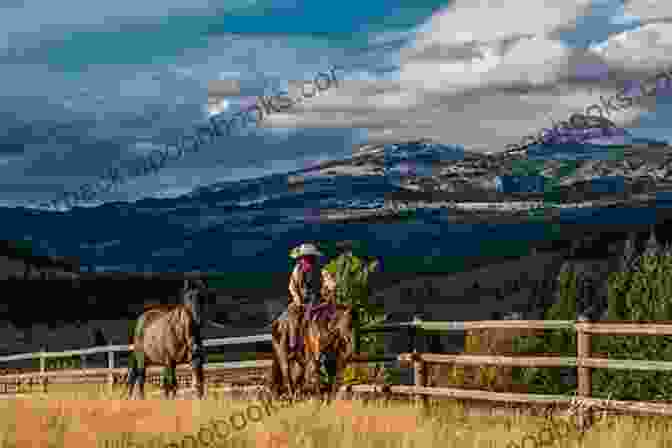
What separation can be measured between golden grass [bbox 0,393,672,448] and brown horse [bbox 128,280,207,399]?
11.4ft

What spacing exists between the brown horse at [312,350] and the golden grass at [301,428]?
0.89m

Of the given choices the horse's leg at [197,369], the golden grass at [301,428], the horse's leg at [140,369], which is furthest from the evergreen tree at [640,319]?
the horse's leg at [140,369]

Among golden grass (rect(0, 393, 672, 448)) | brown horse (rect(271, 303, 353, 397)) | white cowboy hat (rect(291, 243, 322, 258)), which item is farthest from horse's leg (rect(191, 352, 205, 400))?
white cowboy hat (rect(291, 243, 322, 258))

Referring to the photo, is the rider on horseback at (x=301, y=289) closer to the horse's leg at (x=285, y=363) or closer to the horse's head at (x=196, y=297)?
the horse's leg at (x=285, y=363)

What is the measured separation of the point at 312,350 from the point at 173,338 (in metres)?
4.76

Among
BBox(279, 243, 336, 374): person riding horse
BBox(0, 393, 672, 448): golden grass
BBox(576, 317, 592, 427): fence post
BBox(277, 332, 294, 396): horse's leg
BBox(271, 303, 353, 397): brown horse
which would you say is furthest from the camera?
BBox(277, 332, 294, 396): horse's leg

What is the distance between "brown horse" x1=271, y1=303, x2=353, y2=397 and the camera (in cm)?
1623

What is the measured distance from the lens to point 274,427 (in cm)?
1325

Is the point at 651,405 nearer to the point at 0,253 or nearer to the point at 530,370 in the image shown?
the point at 530,370

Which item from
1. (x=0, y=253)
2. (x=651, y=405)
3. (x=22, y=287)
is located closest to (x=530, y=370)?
(x=651, y=405)

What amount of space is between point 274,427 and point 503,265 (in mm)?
152343

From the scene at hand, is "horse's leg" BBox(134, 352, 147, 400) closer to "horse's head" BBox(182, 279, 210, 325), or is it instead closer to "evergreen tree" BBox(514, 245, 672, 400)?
"horse's head" BBox(182, 279, 210, 325)

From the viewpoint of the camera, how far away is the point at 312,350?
16.5 meters

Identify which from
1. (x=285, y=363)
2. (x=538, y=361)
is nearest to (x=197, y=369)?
(x=285, y=363)
